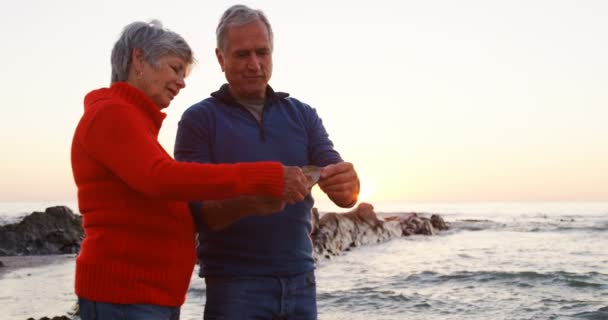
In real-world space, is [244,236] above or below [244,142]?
below

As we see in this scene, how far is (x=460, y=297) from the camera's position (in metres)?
14.3

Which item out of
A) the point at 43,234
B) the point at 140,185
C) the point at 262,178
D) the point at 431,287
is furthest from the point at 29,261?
the point at 262,178

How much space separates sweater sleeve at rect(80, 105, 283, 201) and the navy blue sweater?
0.81 metres

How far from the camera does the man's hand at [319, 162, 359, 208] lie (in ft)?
9.35

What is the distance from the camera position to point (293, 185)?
7.93 feet

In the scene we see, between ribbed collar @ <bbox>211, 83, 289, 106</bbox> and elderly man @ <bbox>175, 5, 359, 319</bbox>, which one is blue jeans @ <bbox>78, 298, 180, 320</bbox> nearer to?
elderly man @ <bbox>175, 5, 359, 319</bbox>

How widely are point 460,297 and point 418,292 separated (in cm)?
106

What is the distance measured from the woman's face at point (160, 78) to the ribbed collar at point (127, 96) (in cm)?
4

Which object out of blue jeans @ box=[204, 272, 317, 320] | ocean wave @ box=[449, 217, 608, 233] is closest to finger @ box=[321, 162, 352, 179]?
blue jeans @ box=[204, 272, 317, 320]

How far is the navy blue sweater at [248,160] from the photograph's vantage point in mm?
3188

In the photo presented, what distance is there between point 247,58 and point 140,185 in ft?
4.12

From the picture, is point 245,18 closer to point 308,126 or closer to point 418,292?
point 308,126

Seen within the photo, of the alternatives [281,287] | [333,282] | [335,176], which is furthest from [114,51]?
[333,282]

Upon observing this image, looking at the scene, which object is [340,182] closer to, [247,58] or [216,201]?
[216,201]
